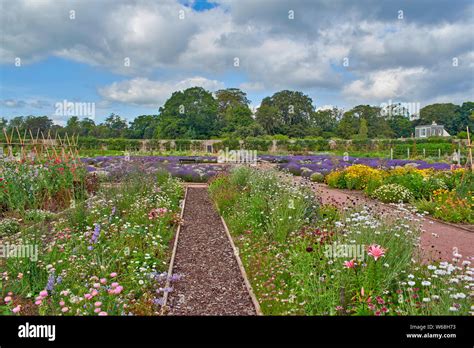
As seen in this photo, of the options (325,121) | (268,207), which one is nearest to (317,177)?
(268,207)

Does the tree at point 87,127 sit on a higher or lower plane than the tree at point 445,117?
lower

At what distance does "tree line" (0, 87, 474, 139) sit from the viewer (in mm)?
42188

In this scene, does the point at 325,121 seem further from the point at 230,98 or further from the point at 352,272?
the point at 352,272

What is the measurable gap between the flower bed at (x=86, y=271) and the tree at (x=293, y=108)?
137ft

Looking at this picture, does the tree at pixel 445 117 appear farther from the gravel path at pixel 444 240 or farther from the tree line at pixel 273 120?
the gravel path at pixel 444 240

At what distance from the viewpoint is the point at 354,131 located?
41.3 meters

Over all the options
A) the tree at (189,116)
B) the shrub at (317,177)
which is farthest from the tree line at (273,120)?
the shrub at (317,177)

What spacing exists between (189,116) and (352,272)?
41.7 meters

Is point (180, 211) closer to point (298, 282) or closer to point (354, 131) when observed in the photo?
point (298, 282)

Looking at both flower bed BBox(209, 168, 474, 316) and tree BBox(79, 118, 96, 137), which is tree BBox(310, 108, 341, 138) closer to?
tree BBox(79, 118, 96, 137)

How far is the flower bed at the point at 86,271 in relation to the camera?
316 cm
